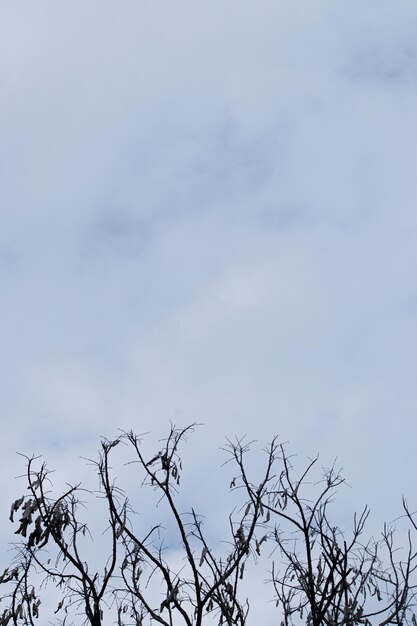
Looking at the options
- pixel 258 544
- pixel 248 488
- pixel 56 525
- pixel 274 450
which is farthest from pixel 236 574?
pixel 56 525

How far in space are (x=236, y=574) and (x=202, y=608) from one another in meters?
0.49

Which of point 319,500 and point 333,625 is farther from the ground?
point 319,500

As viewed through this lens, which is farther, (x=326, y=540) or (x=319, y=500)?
(x=319, y=500)

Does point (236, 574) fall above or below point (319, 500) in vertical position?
below

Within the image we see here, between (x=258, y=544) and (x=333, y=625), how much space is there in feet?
3.57

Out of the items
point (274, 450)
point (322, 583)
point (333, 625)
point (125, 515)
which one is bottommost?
point (333, 625)

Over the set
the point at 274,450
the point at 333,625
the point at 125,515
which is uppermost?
the point at 274,450

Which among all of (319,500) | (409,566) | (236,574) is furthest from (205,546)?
(409,566)

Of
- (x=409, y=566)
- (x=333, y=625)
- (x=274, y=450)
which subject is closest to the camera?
(x=333, y=625)

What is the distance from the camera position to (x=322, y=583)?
747cm

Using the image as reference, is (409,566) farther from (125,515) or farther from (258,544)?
(125,515)

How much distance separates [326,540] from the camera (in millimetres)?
7180

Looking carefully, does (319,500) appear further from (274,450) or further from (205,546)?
(205,546)

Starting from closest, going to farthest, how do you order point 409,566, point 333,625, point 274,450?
point 333,625
point 409,566
point 274,450
